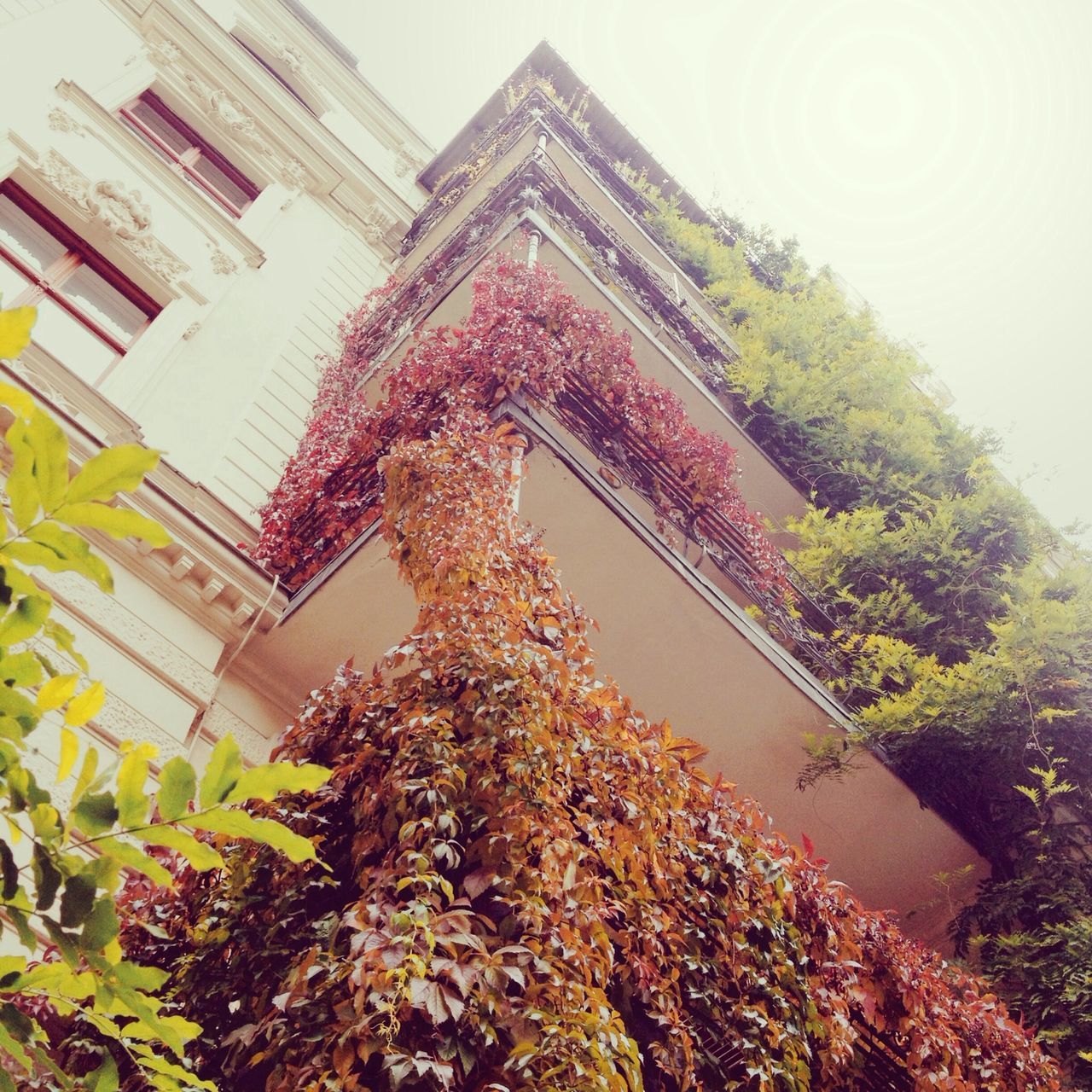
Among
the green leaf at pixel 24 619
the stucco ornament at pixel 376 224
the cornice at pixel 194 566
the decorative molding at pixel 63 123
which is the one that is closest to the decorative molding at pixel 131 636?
the cornice at pixel 194 566

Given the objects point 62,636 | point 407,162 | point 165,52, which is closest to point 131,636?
point 62,636

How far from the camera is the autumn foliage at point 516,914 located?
2732mm

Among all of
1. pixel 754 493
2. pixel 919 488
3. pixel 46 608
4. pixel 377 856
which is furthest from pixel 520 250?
pixel 46 608

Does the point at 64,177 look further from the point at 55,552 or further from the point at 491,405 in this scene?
the point at 55,552

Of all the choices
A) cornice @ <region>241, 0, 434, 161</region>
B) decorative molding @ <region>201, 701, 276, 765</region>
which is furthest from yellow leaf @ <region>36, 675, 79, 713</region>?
cornice @ <region>241, 0, 434, 161</region>

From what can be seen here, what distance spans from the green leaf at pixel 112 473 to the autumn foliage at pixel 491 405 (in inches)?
188

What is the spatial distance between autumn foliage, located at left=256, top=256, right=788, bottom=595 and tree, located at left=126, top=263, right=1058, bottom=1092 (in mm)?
1523

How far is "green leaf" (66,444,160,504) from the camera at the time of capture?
1.18 meters

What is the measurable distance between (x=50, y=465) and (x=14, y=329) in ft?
0.57

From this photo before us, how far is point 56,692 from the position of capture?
1.28m

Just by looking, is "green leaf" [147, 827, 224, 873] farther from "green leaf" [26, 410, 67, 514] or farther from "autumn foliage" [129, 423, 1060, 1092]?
"autumn foliage" [129, 423, 1060, 1092]

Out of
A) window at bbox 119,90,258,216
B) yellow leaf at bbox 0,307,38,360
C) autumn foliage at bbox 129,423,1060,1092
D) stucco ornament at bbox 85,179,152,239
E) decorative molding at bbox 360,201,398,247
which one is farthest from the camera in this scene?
decorative molding at bbox 360,201,398,247

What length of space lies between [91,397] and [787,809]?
604 centimetres

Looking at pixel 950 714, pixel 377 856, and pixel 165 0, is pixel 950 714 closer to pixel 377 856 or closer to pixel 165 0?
pixel 377 856
